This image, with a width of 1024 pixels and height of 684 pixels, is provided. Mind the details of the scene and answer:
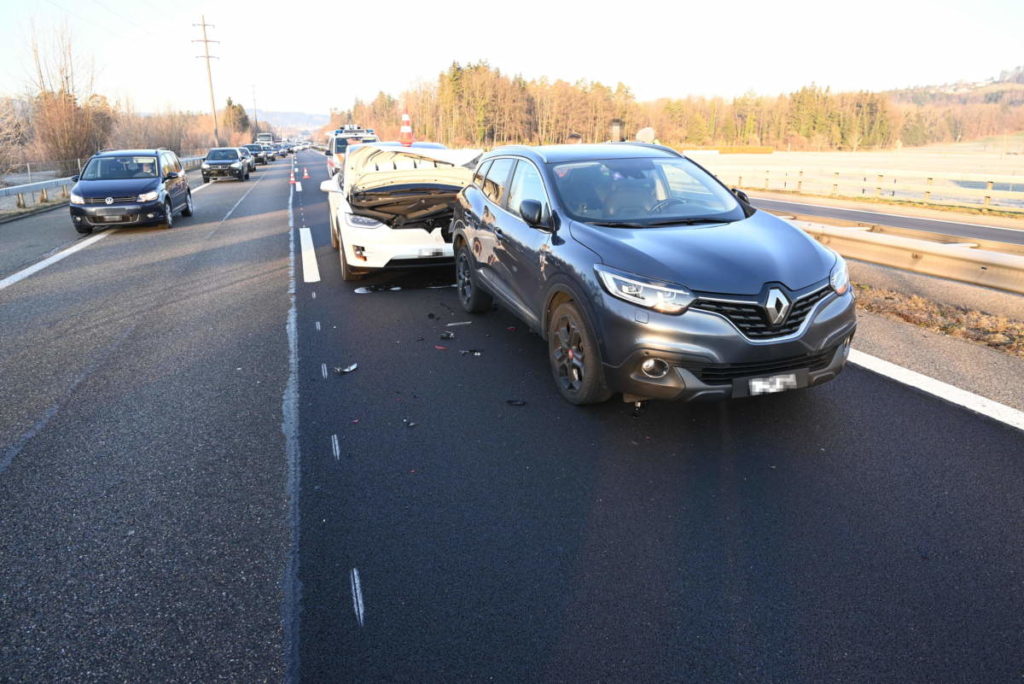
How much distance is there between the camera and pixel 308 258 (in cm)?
1130

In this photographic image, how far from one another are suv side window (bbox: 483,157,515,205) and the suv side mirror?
3.41ft

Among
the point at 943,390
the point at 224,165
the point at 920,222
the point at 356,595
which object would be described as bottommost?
the point at 356,595

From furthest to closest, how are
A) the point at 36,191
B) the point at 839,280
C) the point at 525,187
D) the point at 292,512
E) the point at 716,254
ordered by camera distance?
the point at 36,191
the point at 525,187
the point at 839,280
the point at 716,254
the point at 292,512

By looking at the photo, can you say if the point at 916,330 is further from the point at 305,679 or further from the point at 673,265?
the point at 305,679

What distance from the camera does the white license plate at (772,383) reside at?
413cm

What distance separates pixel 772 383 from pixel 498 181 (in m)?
3.44

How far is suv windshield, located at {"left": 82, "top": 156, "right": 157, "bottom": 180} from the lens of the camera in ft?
49.4

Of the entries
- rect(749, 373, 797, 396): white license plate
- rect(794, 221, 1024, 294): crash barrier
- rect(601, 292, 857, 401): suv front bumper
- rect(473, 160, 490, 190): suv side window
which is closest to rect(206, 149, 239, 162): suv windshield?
rect(473, 160, 490, 190): suv side window

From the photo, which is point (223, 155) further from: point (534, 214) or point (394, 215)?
point (534, 214)

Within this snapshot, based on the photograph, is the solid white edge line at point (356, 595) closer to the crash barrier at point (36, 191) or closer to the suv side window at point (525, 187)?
the suv side window at point (525, 187)

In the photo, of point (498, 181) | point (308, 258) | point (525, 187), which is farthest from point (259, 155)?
point (525, 187)

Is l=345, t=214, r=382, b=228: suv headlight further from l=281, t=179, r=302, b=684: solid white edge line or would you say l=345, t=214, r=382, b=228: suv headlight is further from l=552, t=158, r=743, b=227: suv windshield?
l=552, t=158, r=743, b=227: suv windshield

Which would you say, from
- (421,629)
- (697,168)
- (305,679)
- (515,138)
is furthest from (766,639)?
(515,138)

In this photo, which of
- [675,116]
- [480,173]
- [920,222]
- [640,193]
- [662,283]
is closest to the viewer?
[662,283]
